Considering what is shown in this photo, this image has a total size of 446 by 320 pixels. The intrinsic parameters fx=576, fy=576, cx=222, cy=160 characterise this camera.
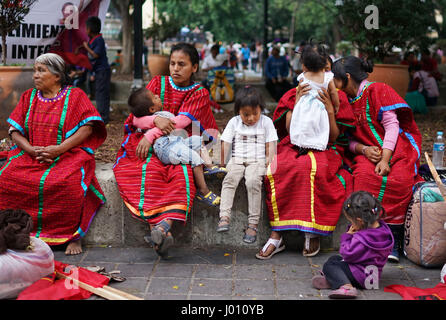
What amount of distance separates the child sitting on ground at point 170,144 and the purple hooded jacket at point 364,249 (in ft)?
3.78

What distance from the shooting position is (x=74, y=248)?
452 centimetres

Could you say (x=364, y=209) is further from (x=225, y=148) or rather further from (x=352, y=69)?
(x=352, y=69)

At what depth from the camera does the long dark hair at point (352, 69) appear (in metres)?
4.75

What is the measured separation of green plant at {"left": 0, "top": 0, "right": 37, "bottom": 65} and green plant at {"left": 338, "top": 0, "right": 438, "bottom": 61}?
17.0 ft

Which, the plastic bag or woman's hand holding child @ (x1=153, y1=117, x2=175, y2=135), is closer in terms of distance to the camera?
the plastic bag

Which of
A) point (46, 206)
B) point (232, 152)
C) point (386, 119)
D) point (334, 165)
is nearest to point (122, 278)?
point (46, 206)

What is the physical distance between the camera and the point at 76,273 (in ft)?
12.6

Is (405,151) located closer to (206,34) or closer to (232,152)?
(232,152)

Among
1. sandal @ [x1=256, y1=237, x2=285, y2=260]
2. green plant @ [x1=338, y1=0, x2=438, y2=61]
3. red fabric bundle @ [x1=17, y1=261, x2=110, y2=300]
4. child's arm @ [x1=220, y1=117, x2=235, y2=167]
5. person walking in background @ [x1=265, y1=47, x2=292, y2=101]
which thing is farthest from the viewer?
person walking in background @ [x1=265, y1=47, x2=292, y2=101]

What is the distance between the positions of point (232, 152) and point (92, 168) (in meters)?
1.13

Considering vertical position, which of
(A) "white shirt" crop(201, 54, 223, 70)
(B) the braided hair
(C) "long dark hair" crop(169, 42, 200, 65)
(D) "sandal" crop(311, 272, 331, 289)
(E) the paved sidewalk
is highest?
(A) "white shirt" crop(201, 54, 223, 70)

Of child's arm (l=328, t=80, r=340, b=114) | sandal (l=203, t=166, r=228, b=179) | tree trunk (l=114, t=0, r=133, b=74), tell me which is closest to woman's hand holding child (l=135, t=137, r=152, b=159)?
sandal (l=203, t=166, r=228, b=179)

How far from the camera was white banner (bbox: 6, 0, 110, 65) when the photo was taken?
22.5 ft

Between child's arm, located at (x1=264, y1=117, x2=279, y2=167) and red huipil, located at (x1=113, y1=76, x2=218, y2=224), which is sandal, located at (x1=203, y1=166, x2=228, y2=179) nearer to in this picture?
red huipil, located at (x1=113, y1=76, x2=218, y2=224)
